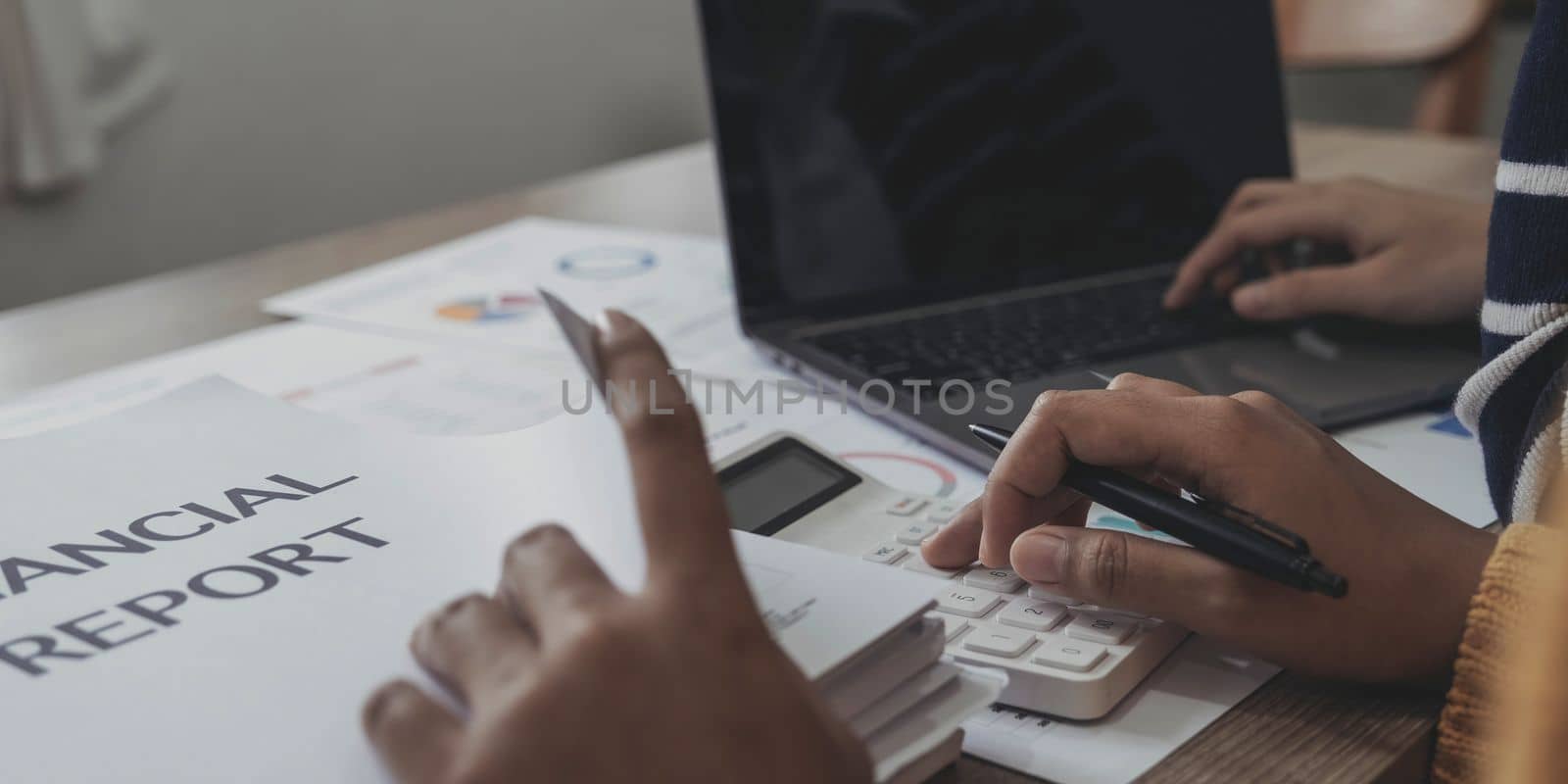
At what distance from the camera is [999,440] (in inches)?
19.7

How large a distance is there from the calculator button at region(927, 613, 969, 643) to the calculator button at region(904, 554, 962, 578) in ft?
0.11

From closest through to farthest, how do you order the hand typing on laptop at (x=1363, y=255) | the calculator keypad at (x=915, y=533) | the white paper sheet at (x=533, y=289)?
1. the calculator keypad at (x=915, y=533)
2. the hand typing on laptop at (x=1363, y=255)
3. the white paper sheet at (x=533, y=289)

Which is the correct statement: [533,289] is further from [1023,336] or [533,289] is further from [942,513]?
[942,513]

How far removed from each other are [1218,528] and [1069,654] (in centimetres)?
6

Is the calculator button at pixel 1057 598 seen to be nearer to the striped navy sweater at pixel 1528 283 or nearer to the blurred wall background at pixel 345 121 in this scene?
the striped navy sweater at pixel 1528 283

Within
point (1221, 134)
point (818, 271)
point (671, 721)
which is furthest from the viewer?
point (1221, 134)

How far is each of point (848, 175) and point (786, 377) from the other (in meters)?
0.14

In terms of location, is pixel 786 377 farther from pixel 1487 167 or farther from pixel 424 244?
pixel 1487 167

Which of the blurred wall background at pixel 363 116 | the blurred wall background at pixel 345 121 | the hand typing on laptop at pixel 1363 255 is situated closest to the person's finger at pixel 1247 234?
the hand typing on laptop at pixel 1363 255

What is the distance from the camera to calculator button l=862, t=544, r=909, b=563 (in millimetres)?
477

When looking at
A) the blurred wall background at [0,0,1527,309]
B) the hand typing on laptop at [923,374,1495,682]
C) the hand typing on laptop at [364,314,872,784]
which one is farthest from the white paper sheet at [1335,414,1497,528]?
the blurred wall background at [0,0,1527,309]

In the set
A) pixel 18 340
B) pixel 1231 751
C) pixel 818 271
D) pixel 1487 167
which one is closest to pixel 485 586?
pixel 1231 751

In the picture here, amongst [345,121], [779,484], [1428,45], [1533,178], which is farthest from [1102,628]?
[345,121]

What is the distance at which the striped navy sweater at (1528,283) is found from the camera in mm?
493
